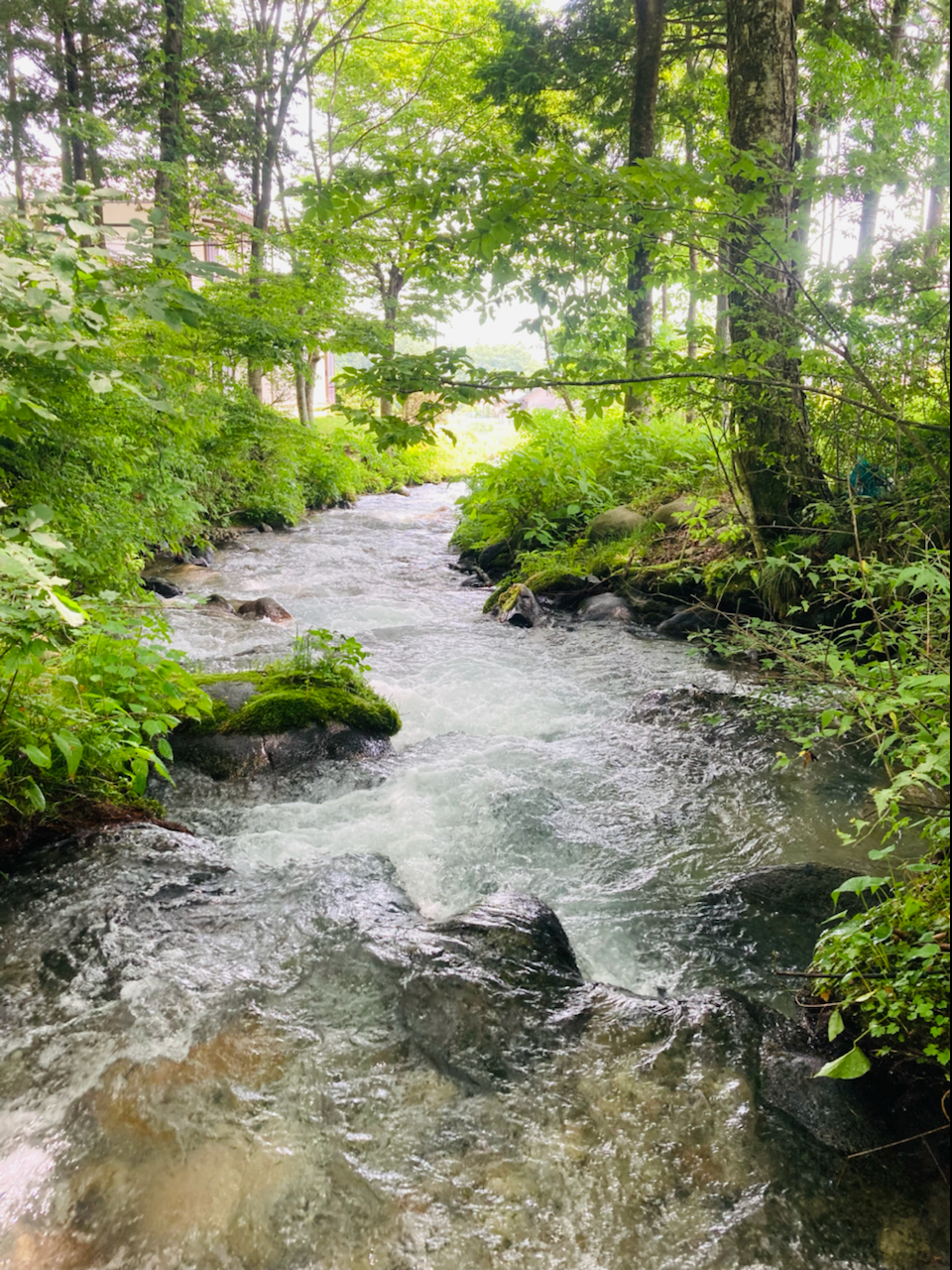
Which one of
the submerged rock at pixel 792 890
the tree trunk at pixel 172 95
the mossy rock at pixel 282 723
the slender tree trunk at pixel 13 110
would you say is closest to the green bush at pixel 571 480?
the mossy rock at pixel 282 723

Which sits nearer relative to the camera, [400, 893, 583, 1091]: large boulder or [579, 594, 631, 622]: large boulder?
[400, 893, 583, 1091]: large boulder

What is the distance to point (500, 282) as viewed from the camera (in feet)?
10.8

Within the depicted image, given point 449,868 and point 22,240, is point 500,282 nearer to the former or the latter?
point 22,240

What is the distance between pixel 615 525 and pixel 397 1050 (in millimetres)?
8949

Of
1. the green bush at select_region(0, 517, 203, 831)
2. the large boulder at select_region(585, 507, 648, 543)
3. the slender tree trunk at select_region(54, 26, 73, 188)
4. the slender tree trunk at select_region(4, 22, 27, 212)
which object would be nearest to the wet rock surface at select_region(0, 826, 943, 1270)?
the green bush at select_region(0, 517, 203, 831)

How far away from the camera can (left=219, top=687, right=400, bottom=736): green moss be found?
4934mm

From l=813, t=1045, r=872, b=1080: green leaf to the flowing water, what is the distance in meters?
0.22

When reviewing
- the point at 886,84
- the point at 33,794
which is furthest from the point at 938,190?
the point at 33,794

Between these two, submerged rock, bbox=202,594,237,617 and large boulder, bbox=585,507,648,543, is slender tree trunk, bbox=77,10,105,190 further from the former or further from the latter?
large boulder, bbox=585,507,648,543

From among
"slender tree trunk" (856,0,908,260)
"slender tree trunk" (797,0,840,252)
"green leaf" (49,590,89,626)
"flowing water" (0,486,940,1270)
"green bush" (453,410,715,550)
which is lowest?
"flowing water" (0,486,940,1270)

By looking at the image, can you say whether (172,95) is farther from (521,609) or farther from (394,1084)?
(394,1084)

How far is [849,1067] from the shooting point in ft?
6.82

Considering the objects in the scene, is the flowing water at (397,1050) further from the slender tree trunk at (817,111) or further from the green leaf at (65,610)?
the slender tree trunk at (817,111)

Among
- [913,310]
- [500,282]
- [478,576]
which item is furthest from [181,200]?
[913,310]
